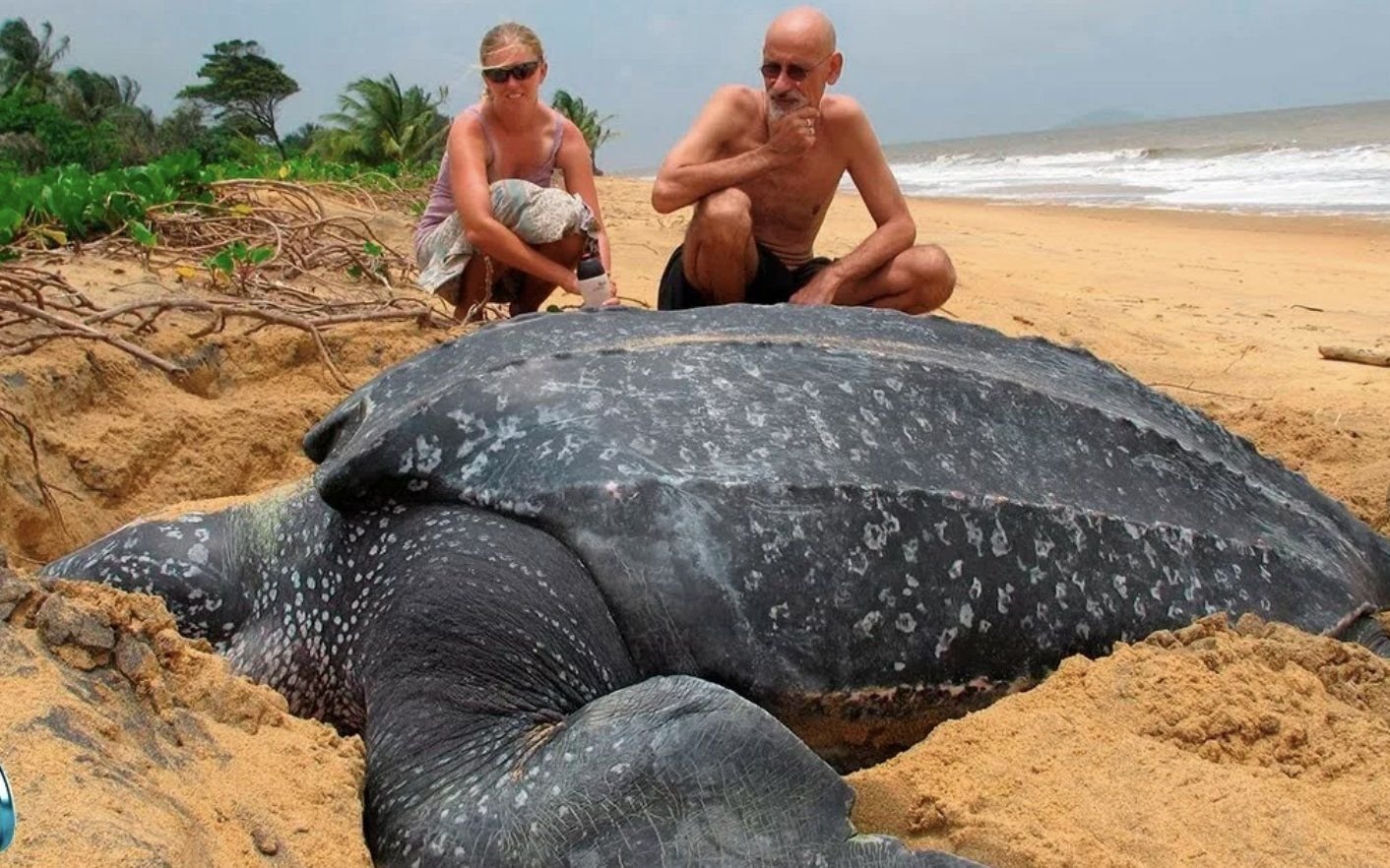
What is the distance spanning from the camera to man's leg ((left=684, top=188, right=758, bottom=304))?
10.8ft

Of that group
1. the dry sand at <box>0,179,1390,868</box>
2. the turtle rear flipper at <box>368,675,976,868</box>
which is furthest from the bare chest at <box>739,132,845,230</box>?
the turtle rear flipper at <box>368,675,976,868</box>

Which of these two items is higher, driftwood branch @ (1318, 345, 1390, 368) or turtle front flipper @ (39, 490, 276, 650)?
turtle front flipper @ (39, 490, 276, 650)

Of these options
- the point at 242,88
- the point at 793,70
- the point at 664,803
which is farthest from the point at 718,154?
the point at 242,88

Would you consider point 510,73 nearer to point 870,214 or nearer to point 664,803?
point 870,214

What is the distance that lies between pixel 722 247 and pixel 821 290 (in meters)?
0.33

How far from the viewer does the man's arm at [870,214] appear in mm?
3295

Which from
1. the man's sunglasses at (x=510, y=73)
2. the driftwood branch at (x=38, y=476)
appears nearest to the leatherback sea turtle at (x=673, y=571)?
the driftwood branch at (x=38, y=476)

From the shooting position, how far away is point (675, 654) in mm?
1553

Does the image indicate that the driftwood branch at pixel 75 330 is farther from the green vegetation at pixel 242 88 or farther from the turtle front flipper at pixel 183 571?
the green vegetation at pixel 242 88

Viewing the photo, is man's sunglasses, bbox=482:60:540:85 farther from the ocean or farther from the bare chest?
the ocean

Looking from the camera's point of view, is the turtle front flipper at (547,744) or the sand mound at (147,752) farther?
the turtle front flipper at (547,744)

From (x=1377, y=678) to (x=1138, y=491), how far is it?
0.44 metres

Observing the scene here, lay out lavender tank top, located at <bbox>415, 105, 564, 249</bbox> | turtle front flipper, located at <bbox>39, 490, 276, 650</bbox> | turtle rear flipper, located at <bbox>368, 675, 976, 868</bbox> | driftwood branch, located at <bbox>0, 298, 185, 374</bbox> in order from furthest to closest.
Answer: lavender tank top, located at <bbox>415, 105, 564, 249</bbox>, driftwood branch, located at <bbox>0, 298, 185, 374</bbox>, turtle front flipper, located at <bbox>39, 490, 276, 650</bbox>, turtle rear flipper, located at <bbox>368, 675, 976, 868</bbox>

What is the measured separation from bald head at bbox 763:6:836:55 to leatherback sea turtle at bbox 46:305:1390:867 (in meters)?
1.54
